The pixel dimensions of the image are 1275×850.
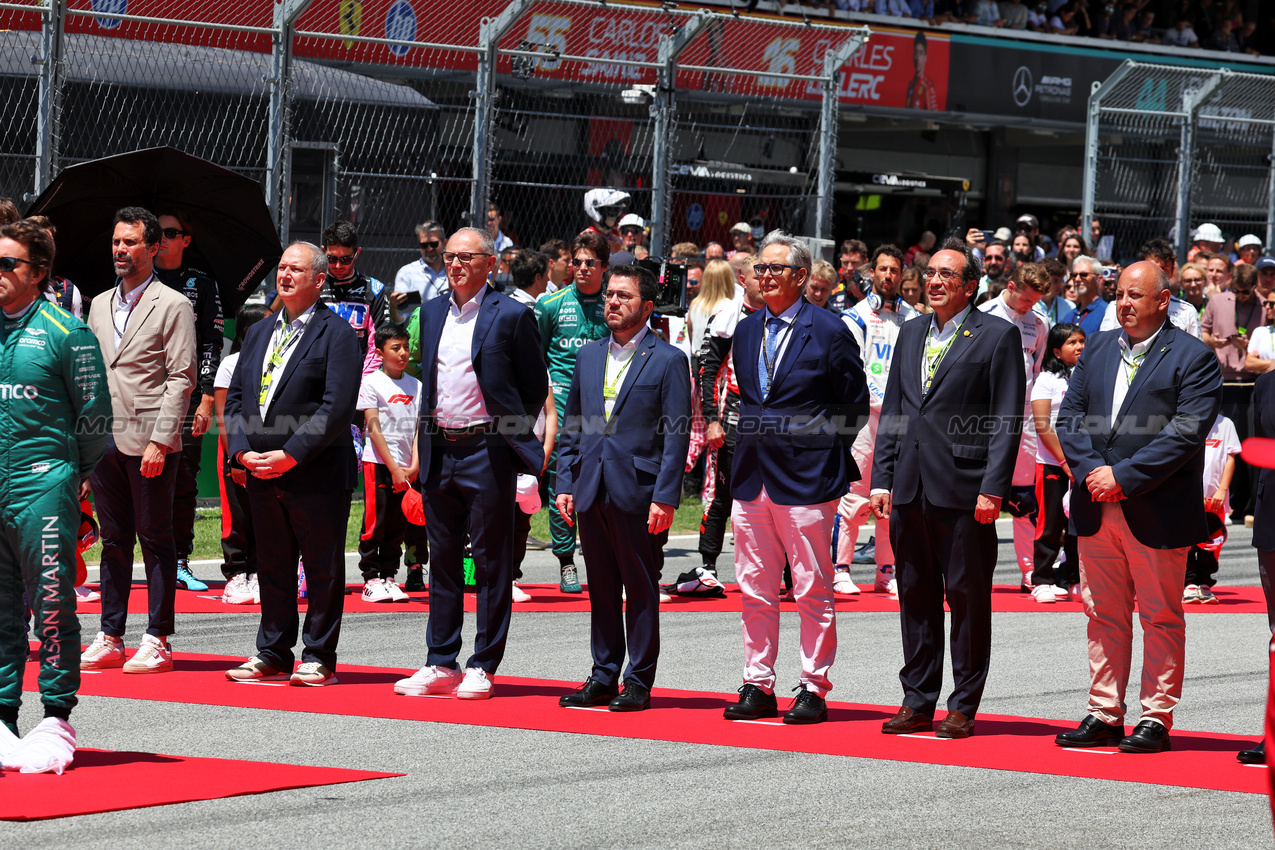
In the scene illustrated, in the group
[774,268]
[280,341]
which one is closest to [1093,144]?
[774,268]

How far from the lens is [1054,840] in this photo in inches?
206

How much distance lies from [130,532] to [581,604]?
10.2ft

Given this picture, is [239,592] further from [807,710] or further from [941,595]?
[941,595]

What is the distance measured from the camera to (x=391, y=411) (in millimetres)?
10133

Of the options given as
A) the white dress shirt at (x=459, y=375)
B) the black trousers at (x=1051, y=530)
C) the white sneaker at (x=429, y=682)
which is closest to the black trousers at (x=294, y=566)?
the white sneaker at (x=429, y=682)

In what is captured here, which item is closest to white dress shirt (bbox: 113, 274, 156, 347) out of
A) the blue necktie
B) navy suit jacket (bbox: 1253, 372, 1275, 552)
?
the blue necktie

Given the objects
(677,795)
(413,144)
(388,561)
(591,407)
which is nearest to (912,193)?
(413,144)

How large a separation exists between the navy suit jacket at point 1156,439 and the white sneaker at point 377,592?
4.77m

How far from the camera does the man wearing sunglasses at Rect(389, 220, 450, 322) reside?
12.5m

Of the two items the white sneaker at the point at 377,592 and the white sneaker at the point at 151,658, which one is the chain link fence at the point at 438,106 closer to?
the white sneaker at the point at 377,592

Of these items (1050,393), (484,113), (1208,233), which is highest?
(484,113)

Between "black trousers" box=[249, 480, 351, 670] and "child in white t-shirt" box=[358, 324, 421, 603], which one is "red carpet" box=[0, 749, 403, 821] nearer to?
"black trousers" box=[249, 480, 351, 670]

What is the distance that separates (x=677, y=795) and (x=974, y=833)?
1.03 metres

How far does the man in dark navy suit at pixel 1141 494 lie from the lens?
643cm
